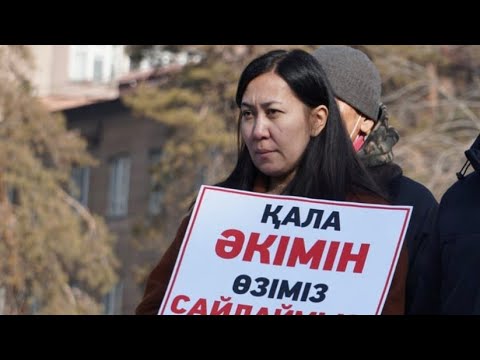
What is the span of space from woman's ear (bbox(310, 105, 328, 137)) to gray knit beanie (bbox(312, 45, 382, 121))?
23.0 inches

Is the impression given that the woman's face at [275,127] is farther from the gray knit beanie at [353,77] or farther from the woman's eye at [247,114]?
the gray knit beanie at [353,77]

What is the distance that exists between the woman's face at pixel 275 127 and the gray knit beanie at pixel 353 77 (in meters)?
0.65

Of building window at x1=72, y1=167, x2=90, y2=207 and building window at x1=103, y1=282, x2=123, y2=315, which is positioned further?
building window at x1=72, y1=167, x2=90, y2=207

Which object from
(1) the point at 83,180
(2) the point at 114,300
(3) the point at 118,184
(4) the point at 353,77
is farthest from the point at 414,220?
(1) the point at 83,180

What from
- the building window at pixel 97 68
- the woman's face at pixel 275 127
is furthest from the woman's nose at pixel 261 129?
the building window at pixel 97 68

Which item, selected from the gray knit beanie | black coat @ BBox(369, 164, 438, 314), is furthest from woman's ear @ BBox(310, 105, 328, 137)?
the gray knit beanie

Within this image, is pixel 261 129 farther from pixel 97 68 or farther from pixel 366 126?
pixel 97 68

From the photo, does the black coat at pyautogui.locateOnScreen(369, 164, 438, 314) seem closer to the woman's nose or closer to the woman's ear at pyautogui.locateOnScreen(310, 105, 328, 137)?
the woman's ear at pyautogui.locateOnScreen(310, 105, 328, 137)

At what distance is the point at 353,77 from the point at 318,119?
69cm

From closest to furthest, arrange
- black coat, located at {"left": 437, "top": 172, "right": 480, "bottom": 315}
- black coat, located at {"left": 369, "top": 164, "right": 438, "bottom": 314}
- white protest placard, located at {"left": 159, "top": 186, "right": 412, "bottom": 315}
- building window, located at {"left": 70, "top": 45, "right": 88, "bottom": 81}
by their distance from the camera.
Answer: white protest placard, located at {"left": 159, "top": 186, "right": 412, "bottom": 315}, black coat, located at {"left": 437, "top": 172, "right": 480, "bottom": 315}, black coat, located at {"left": 369, "top": 164, "right": 438, "bottom": 314}, building window, located at {"left": 70, "top": 45, "right": 88, "bottom": 81}

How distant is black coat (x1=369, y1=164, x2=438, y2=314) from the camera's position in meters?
4.18

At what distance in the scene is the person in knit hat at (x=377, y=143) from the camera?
4238 mm

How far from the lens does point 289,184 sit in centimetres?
425
